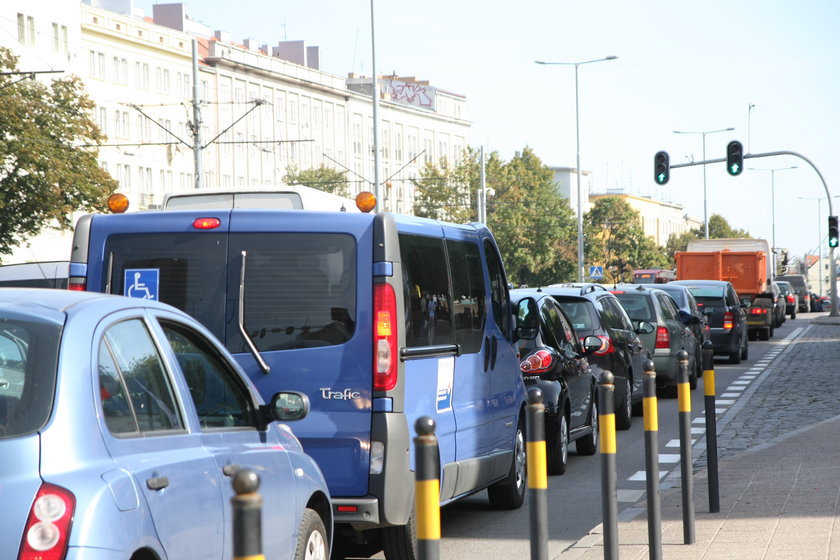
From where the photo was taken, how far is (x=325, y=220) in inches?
307

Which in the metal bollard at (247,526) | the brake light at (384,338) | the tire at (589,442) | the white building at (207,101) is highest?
the white building at (207,101)

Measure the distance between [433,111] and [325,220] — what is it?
11299cm

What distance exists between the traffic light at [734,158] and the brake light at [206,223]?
34734 mm

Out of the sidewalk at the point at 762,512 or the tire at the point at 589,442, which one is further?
the tire at the point at 589,442

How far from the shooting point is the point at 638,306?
2156 cm

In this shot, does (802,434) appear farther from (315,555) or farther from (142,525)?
(142,525)

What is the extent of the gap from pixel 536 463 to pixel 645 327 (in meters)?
14.9

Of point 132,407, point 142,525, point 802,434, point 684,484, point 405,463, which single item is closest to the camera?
point 142,525

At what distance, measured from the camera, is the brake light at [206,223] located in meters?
7.92


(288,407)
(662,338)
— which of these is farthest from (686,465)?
(662,338)

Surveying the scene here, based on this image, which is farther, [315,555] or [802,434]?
[802,434]

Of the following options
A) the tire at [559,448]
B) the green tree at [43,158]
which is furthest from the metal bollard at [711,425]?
the green tree at [43,158]

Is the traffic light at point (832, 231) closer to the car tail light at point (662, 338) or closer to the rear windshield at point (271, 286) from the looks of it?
the car tail light at point (662, 338)

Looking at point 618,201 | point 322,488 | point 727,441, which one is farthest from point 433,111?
point 322,488
